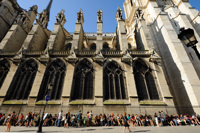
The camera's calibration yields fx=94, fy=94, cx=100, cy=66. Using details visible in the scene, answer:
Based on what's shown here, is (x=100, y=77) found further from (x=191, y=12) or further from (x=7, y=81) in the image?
(x=191, y=12)

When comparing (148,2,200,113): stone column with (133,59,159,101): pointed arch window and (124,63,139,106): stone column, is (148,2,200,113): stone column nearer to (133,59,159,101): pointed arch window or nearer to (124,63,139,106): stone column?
(133,59,159,101): pointed arch window

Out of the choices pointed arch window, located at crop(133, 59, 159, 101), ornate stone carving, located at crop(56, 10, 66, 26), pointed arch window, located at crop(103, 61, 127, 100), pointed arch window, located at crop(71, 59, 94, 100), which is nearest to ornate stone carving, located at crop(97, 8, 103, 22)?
ornate stone carving, located at crop(56, 10, 66, 26)

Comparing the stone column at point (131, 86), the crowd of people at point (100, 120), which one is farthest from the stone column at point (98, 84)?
the stone column at point (131, 86)

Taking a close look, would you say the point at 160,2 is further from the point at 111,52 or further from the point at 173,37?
the point at 111,52

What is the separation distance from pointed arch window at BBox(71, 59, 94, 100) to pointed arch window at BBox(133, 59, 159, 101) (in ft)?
17.9

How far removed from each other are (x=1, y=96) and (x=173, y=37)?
22.7 m

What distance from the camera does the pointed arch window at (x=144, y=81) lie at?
413 inches

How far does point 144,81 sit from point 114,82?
3.58 m

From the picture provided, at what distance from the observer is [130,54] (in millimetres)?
12461

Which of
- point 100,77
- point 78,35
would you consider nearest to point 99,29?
point 78,35

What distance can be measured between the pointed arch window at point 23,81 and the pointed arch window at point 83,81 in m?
5.23

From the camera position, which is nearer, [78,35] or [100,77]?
[100,77]

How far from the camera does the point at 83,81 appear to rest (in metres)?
11.2

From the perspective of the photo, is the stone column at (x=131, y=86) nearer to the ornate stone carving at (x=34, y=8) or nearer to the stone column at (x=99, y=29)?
the stone column at (x=99, y=29)
